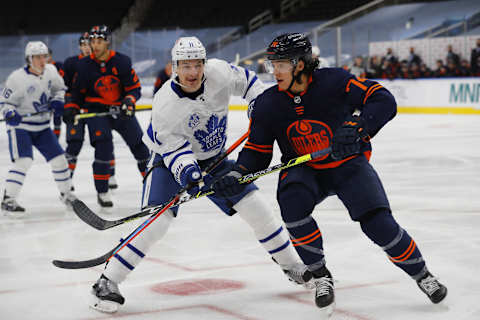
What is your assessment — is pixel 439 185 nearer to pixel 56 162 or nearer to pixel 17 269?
pixel 56 162

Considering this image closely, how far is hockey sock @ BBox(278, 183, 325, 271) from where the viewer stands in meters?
2.46

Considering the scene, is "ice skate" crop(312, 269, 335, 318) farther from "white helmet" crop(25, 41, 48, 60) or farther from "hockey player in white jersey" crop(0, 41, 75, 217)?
"white helmet" crop(25, 41, 48, 60)

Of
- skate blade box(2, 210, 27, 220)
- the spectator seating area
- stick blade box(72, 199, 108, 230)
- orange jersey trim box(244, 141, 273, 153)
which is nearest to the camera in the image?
orange jersey trim box(244, 141, 273, 153)

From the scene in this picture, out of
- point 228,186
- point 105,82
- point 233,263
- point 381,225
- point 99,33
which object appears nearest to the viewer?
point 381,225

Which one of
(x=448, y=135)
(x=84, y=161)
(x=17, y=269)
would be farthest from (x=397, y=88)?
(x=17, y=269)

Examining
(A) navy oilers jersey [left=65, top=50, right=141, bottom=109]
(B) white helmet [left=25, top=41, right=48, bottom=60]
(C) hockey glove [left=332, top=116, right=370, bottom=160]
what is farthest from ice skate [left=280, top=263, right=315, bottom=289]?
(B) white helmet [left=25, top=41, right=48, bottom=60]

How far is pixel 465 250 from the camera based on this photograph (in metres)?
3.37

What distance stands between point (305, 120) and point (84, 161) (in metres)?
5.44

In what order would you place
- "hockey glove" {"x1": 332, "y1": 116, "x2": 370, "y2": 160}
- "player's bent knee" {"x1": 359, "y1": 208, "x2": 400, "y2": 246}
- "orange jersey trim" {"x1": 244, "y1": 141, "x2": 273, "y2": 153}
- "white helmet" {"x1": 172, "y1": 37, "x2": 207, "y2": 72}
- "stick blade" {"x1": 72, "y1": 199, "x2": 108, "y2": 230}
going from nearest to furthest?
"hockey glove" {"x1": 332, "y1": 116, "x2": 370, "y2": 160}, "player's bent knee" {"x1": 359, "y1": 208, "x2": 400, "y2": 246}, "orange jersey trim" {"x1": 244, "y1": 141, "x2": 273, "y2": 153}, "white helmet" {"x1": 172, "y1": 37, "x2": 207, "y2": 72}, "stick blade" {"x1": 72, "y1": 199, "x2": 108, "y2": 230}

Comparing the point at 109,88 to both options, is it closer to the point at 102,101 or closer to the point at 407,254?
the point at 102,101

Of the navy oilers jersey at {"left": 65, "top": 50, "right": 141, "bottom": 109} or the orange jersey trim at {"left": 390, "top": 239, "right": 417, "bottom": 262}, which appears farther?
the navy oilers jersey at {"left": 65, "top": 50, "right": 141, "bottom": 109}

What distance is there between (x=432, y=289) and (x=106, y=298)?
117 cm

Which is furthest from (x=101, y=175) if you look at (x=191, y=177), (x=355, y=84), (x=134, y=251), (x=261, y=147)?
(x=355, y=84)

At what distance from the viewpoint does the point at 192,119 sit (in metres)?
2.79
